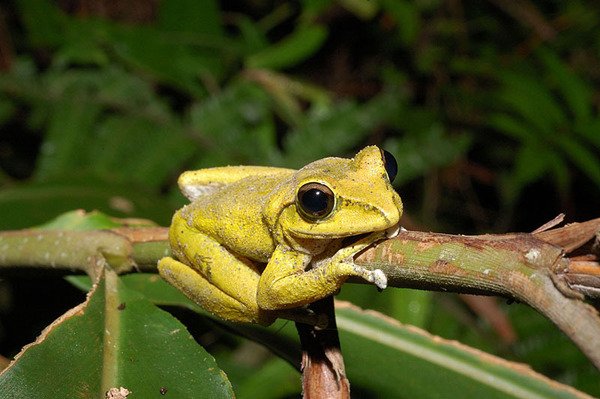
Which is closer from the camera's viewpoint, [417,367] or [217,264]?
[217,264]

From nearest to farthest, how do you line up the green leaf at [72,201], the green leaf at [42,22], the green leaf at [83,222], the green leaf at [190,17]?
the green leaf at [83,222], the green leaf at [72,201], the green leaf at [42,22], the green leaf at [190,17]

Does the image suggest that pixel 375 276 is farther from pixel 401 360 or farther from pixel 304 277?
pixel 401 360

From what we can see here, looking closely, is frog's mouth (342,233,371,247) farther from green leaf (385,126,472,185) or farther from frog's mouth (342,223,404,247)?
green leaf (385,126,472,185)

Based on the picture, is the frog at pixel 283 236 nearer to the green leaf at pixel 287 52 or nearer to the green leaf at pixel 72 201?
the green leaf at pixel 72 201

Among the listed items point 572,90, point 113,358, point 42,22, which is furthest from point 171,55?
point 113,358

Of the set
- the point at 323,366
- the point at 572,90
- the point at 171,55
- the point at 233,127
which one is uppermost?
the point at 171,55

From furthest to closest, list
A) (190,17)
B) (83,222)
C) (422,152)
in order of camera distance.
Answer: (190,17), (422,152), (83,222)

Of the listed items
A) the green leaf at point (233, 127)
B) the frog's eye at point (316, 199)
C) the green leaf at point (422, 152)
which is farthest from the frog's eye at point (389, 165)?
the green leaf at point (422, 152)
